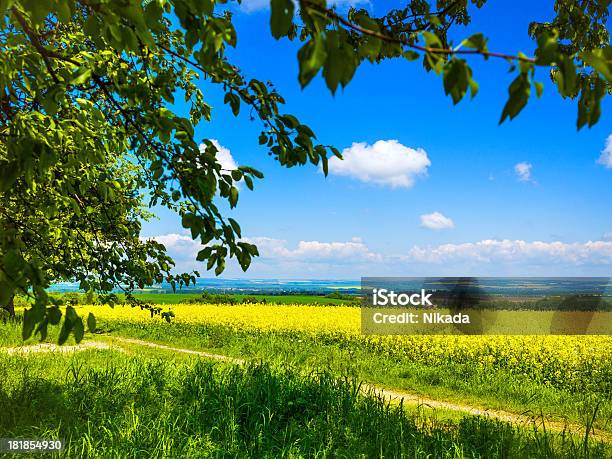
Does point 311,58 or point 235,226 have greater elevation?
point 311,58

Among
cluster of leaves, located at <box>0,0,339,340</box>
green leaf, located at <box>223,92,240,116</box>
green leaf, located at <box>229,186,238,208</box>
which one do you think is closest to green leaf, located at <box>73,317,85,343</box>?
cluster of leaves, located at <box>0,0,339,340</box>

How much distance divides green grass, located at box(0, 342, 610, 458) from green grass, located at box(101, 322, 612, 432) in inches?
43.6

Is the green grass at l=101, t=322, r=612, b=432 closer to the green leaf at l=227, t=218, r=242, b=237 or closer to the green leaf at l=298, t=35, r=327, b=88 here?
the green leaf at l=227, t=218, r=242, b=237

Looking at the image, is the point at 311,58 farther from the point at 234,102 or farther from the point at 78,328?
the point at 234,102

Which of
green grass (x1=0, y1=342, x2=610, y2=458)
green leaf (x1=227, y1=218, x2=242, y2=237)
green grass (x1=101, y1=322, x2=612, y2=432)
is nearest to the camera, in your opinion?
green leaf (x1=227, y1=218, x2=242, y2=237)

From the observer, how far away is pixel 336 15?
6.10ft

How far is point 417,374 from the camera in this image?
41.4ft

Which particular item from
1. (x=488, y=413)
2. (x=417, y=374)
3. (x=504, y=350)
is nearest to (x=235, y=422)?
(x=488, y=413)

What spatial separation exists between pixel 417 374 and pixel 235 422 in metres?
7.96

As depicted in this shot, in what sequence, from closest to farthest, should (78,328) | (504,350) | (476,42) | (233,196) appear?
(476,42), (78,328), (233,196), (504,350)

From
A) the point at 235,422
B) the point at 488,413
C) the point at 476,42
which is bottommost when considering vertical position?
the point at 488,413

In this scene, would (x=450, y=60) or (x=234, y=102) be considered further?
(x=234, y=102)

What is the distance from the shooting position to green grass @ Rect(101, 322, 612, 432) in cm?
986

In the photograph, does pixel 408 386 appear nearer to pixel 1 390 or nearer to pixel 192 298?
pixel 1 390
